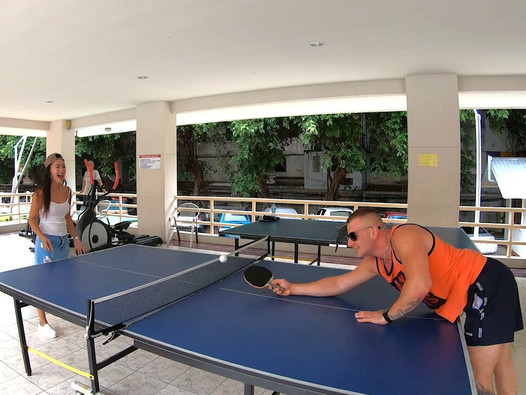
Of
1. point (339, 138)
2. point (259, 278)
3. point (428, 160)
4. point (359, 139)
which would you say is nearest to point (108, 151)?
point (339, 138)

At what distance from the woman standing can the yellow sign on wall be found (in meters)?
4.74

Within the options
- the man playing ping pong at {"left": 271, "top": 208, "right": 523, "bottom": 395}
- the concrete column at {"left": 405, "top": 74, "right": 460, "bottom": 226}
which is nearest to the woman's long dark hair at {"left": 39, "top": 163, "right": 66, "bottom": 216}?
the man playing ping pong at {"left": 271, "top": 208, "right": 523, "bottom": 395}

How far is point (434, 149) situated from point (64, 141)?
9.57m

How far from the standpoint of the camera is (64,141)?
33.0 feet

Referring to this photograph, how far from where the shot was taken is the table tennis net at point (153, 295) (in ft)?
5.69

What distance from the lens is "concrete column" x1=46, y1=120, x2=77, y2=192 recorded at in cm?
1002

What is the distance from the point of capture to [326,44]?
4.20 metres

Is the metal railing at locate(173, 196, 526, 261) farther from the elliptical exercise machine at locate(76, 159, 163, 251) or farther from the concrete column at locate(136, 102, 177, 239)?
the elliptical exercise machine at locate(76, 159, 163, 251)

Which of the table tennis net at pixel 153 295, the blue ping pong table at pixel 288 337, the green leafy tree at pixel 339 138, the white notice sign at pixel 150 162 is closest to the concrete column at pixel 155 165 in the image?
the white notice sign at pixel 150 162

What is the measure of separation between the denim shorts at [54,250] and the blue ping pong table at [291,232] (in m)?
1.61

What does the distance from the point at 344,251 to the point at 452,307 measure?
512 cm

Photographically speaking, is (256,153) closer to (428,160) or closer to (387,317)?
(428,160)

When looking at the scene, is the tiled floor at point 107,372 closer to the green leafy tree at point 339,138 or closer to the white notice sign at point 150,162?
the white notice sign at point 150,162

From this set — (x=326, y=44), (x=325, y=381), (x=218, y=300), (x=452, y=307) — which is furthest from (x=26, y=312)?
(x=326, y=44)
